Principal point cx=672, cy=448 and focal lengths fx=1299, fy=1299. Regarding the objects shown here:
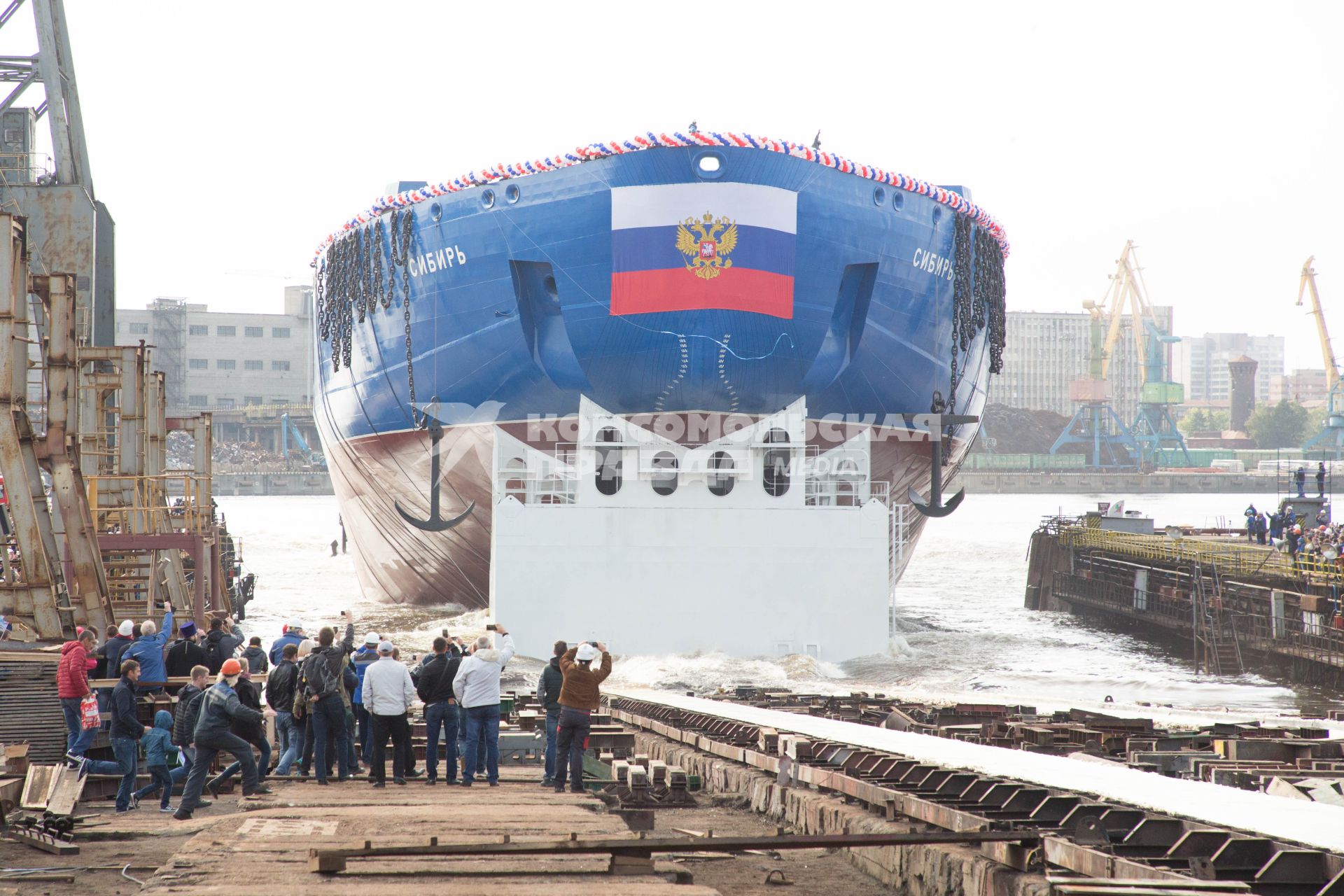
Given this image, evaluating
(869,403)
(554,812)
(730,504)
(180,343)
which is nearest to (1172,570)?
(869,403)

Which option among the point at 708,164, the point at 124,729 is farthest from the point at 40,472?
the point at 708,164

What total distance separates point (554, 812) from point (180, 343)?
10364cm

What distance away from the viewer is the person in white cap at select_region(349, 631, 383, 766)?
33.2 feet

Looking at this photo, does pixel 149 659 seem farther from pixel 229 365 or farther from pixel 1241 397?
pixel 1241 397

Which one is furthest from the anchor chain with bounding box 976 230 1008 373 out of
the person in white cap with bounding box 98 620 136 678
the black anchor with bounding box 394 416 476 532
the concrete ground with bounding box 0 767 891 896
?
the person in white cap with bounding box 98 620 136 678

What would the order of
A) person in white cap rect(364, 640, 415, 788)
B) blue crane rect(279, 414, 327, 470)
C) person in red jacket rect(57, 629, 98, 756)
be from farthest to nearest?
blue crane rect(279, 414, 327, 470), person in red jacket rect(57, 629, 98, 756), person in white cap rect(364, 640, 415, 788)

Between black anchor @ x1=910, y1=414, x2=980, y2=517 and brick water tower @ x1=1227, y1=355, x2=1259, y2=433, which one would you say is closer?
black anchor @ x1=910, y1=414, x2=980, y2=517

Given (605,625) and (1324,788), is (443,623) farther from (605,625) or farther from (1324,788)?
(1324,788)

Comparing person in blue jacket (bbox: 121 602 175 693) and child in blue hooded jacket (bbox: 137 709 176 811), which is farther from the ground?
person in blue jacket (bbox: 121 602 175 693)

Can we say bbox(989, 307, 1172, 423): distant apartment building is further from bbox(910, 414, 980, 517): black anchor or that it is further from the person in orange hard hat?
the person in orange hard hat

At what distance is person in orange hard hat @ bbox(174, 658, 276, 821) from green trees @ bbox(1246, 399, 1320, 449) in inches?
6748

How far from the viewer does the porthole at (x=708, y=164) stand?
18.4m

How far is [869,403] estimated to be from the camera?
826 inches

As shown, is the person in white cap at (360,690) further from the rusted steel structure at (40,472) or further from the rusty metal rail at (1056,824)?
the rusted steel structure at (40,472)
